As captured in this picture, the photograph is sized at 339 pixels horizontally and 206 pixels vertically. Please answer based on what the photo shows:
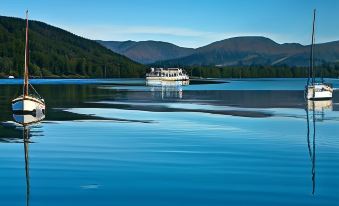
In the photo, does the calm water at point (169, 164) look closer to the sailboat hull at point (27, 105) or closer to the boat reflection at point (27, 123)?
the boat reflection at point (27, 123)

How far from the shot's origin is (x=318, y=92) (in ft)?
304

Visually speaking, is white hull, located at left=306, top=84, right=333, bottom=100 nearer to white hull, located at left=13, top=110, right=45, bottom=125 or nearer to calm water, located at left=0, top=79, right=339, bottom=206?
calm water, located at left=0, top=79, right=339, bottom=206

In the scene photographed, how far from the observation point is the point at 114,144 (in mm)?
35938

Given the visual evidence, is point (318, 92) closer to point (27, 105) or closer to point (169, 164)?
point (27, 105)

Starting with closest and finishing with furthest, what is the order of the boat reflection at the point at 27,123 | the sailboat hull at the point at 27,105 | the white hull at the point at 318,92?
the boat reflection at the point at 27,123, the sailboat hull at the point at 27,105, the white hull at the point at 318,92

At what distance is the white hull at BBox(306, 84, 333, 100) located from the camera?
91.9m

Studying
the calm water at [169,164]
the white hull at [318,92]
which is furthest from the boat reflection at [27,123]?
the white hull at [318,92]

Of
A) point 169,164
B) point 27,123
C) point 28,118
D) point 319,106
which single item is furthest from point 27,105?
point 319,106

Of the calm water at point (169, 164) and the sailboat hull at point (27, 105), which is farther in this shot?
the sailboat hull at point (27, 105)

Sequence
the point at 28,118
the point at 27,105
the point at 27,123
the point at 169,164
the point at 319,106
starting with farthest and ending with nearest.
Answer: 1. the point at 319,106
2. the point at 27,105
3. the point at 28,118
4. the point at 27,123
5. the point at 169,164

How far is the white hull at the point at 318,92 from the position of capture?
9194 centimetres

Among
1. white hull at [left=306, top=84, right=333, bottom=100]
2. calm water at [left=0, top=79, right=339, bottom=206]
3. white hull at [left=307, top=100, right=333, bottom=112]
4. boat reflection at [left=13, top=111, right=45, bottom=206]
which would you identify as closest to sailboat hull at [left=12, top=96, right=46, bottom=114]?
boat reflection at [left=13, top=111, right=45, bottom=206]

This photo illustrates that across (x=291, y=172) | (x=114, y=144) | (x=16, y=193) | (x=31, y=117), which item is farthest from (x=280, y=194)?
(x=31, y=117)

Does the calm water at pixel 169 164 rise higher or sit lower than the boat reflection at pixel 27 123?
lower
